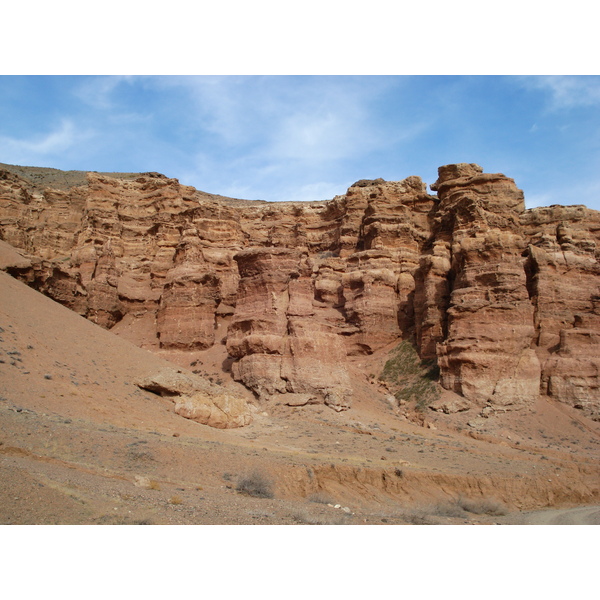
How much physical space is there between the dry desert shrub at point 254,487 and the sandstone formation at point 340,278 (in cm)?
725

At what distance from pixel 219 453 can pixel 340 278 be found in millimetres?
25833

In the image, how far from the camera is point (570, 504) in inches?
843

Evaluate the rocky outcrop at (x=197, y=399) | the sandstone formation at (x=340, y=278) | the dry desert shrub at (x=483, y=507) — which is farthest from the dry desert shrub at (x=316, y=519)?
the sandstone formation at (x=340, y=278)

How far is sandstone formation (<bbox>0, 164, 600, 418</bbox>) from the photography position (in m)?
29.1

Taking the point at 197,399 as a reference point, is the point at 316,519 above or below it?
below

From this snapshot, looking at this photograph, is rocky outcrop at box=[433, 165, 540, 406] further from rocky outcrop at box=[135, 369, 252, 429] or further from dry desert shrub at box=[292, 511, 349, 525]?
dry desert shrub at box=[292, 511, 349, 525]

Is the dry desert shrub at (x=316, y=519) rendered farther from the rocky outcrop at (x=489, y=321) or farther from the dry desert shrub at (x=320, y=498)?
the rocky outcrop at (x=489, y=321)

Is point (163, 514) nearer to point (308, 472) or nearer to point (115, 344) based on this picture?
point (308, 472)

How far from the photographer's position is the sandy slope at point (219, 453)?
11148 millimetres

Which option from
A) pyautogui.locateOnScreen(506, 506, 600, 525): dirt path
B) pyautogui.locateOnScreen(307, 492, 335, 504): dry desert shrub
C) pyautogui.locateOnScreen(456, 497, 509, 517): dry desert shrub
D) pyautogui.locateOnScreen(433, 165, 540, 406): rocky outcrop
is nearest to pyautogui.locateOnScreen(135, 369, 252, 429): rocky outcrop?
pyautogui.locateOnScreen(307, 492, 335, 504): dry desert shrub

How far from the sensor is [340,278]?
41.3 metres

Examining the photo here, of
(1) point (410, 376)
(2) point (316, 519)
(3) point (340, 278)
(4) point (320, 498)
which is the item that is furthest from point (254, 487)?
(3) point (340, 278)

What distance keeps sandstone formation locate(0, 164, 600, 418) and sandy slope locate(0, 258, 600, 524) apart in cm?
233

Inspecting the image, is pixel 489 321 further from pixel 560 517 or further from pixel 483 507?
pixel 560 517
